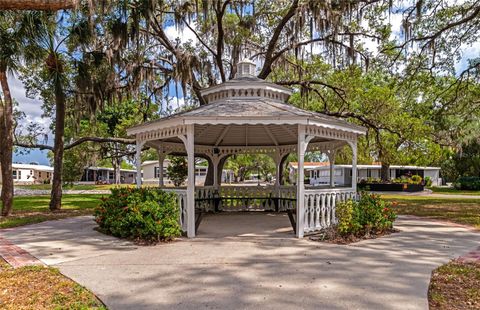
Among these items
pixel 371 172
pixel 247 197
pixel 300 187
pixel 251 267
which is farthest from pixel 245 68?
pixel 371 172

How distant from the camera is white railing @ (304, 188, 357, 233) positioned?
8852 millimetres

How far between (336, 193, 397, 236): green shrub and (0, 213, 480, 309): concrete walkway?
1.65 ft

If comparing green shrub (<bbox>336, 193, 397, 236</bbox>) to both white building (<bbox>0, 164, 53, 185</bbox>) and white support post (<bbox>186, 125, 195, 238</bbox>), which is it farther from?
white building (<bbox>0, 164, 53, 185</bbox>)

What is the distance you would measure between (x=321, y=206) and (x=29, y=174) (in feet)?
207

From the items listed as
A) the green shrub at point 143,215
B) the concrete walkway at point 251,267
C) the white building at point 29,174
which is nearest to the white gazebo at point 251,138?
the green shrub at point 143,215

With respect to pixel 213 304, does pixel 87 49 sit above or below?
above

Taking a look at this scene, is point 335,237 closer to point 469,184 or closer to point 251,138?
point 251,138

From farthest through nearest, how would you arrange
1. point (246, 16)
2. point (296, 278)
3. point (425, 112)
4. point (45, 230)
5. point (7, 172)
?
1. point (425, 112)
2. point (246, 16)
3. point (7, 172)
4. point (45, 230)
5. point (296, 278)

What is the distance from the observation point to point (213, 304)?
4.23m

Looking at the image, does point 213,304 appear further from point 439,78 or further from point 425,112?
point 425,112

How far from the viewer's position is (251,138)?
13.9 meters

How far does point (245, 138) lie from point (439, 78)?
11.8 meters

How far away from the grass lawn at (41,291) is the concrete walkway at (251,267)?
22 centimetres

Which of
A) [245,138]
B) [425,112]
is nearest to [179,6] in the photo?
[245,138]
